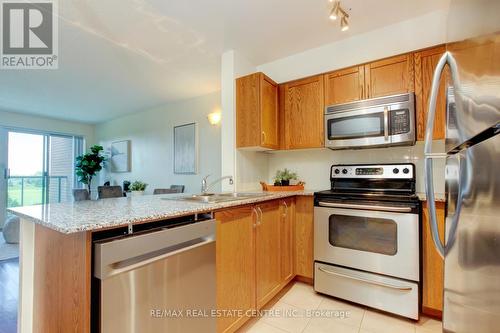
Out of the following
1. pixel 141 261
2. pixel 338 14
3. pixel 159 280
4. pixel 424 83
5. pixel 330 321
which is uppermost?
pixel 338 14

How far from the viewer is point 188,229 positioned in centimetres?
118

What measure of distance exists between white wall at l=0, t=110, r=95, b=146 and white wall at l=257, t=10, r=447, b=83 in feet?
18.5

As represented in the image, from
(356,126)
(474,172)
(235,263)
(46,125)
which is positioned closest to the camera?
(474,172)

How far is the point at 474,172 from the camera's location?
57cm

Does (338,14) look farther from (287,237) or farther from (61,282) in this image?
(61,282)

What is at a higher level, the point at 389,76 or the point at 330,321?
the point at 389,76

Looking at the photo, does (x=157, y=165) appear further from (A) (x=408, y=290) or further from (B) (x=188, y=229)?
(A) (x=408, y=290)

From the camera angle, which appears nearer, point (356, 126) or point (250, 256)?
point (250, 256)

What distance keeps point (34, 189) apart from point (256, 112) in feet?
19.4

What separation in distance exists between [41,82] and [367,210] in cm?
462

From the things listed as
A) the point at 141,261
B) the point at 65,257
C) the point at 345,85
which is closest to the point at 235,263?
the point at 141,261

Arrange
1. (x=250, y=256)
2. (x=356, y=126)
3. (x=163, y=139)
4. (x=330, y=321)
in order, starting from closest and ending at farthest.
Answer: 1. (x=250, y=256)
2. (x=330, y=321)
3. (x=356, y=126)
4. (x=163, y=139)

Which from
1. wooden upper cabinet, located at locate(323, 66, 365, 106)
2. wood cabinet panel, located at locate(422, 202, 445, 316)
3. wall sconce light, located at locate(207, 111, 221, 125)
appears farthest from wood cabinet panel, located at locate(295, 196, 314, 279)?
wall sconce light, located at locate(207, 111, 221, 125)

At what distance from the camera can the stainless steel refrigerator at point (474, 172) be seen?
17.9 inches
